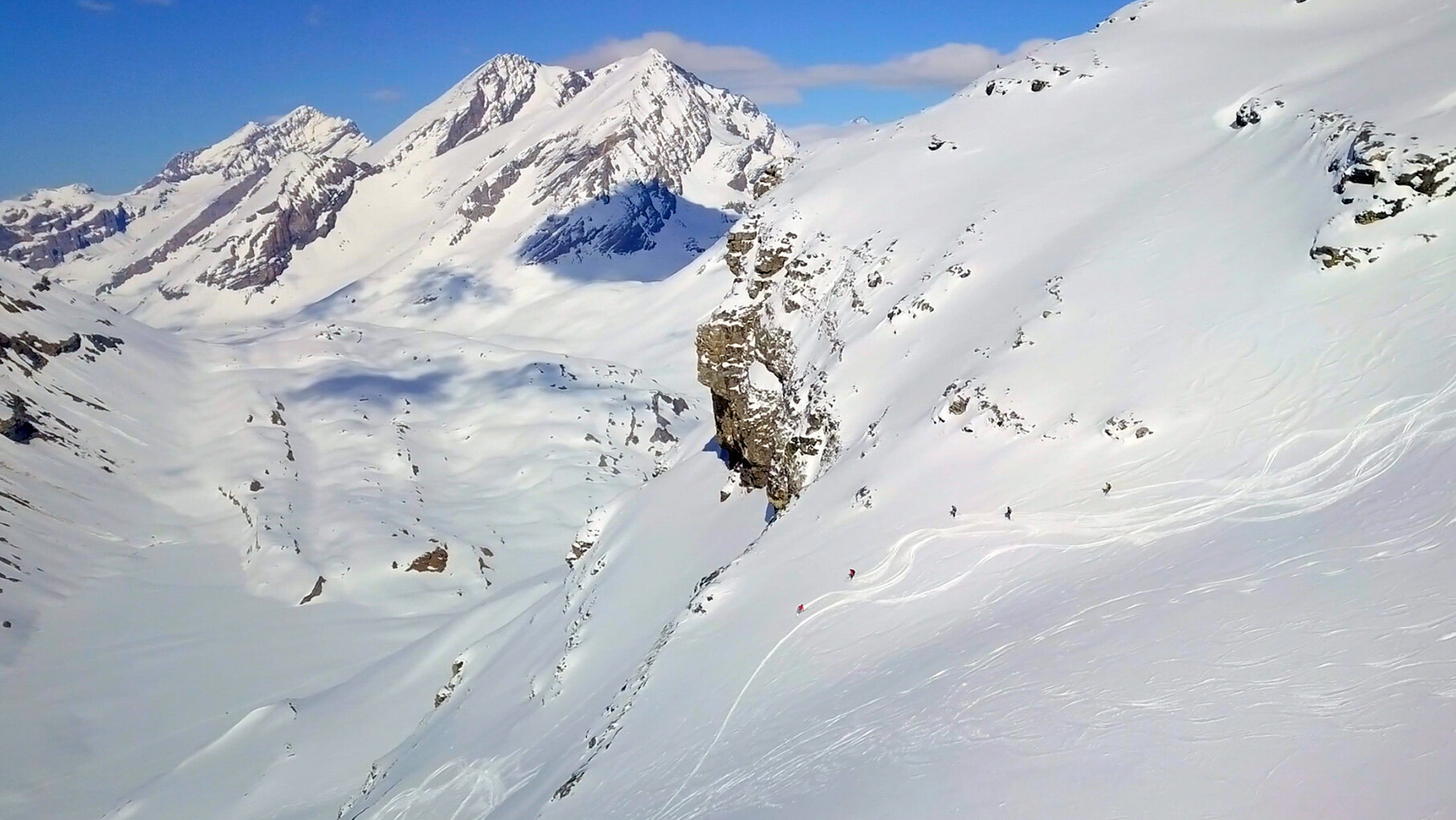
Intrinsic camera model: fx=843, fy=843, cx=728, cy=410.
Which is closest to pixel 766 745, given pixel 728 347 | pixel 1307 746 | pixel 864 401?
pixel 1307 746

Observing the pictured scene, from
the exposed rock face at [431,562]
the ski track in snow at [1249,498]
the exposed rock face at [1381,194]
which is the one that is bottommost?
the ski track in snow at [1249,498]

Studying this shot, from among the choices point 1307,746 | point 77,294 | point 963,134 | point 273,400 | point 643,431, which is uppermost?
point 77,294

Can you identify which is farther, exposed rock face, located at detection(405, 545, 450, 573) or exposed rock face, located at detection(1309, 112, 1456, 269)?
exposed rock face, located at detection(405, 545, 450, 573)

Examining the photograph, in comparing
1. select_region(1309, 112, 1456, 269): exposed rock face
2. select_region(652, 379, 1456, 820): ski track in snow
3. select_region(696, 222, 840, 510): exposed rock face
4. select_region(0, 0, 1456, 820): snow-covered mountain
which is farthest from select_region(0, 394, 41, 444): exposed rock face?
select_region(1309, 112, 1456, 269): exposed rock face

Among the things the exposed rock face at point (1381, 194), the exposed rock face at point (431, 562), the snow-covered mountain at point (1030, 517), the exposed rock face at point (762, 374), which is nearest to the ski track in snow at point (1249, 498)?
the snow-covered mountain at point (1030, 517)

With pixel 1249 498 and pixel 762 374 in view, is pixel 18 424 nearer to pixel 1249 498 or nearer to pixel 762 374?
pixel 762 374

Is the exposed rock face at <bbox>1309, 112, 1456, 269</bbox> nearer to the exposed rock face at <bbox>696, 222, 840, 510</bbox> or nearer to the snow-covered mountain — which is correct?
the snow-covered mountain

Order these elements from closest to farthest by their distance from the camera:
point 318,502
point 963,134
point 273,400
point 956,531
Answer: point 956,531, point 963,134, point 318,502, point 273,400

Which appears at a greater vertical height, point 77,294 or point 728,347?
point 77,294

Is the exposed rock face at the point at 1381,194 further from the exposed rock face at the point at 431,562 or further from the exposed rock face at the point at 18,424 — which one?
the exposed rock face at the point at 18,424

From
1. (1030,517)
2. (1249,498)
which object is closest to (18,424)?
(1030,517)

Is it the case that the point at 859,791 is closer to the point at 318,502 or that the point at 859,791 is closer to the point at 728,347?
the point at 728,347
